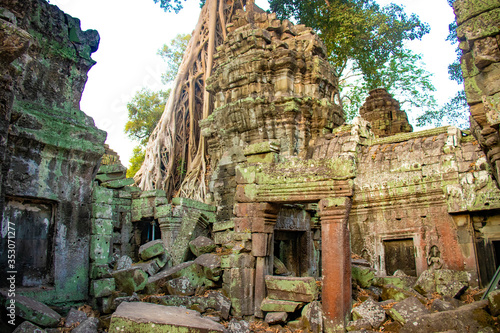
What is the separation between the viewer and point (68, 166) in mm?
5285

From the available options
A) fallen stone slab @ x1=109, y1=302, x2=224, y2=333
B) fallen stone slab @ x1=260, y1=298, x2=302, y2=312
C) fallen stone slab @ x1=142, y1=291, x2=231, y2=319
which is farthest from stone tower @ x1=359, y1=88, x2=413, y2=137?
fallen stone slab @ x1=109, y1=302, x2=224, y2=333

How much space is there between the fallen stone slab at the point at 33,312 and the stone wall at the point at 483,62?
4.47 m

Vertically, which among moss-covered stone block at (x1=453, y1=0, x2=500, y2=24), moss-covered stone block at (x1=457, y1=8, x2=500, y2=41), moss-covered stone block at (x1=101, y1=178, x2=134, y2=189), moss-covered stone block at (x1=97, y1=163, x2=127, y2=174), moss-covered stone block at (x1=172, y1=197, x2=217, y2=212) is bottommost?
moss-covered stone block at (x1=172, y1=197, x2=217, y2=212)

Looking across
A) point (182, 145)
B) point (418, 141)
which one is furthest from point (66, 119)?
point (182, 145)

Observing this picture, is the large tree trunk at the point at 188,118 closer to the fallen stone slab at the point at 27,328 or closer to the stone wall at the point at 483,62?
the fallen stone slab at the point at 27,328

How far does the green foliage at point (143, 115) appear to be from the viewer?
1836 centimetres

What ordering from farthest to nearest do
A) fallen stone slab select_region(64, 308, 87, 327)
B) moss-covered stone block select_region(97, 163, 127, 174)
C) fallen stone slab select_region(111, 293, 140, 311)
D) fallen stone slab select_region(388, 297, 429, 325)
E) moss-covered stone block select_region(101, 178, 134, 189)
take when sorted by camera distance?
moss-covered stone block select_region(101, 178, 134, 189)
moss-covered stone block select_region(97, 163, 127, 174)
fallen stone slab select_region(111, 293, 140, 311)
fallen stone slab select_region(388, 297, 429, 325)
fallen stone slab select_region(64, 308, 87, 327)

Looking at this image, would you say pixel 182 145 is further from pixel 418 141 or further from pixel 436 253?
pixel 436 253

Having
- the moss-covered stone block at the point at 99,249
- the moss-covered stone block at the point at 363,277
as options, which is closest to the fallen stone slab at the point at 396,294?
the moss-covered stone block at the point at 363,277

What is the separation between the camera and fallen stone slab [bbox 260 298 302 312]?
17.7 ft

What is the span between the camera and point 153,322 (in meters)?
4.04

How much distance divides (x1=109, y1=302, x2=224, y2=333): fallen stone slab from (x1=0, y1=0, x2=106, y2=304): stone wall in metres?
1.17

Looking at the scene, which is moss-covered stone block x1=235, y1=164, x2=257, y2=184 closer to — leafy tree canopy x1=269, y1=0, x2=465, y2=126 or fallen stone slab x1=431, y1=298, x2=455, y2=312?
fallen stone slab x1=431, y1=298, x2=455, y2=312

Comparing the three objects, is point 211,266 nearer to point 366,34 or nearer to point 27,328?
point 27,328
